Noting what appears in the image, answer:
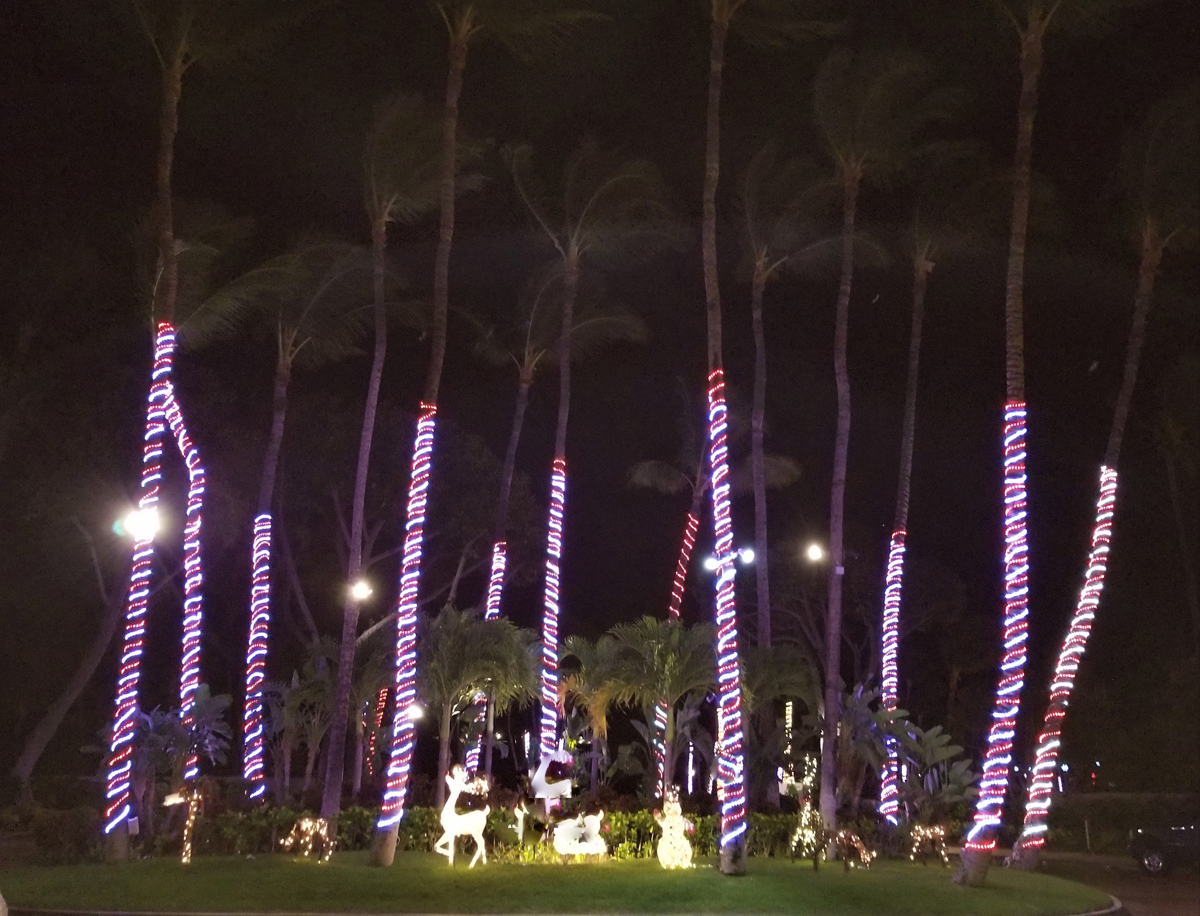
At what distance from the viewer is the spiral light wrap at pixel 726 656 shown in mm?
18203

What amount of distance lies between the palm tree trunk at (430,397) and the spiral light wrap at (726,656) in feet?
15.7

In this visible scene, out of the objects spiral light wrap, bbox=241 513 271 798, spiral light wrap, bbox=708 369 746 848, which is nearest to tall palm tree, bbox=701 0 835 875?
spiral light wrap, bbox=708 369 746 848

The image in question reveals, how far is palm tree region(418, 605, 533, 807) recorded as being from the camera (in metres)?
21.8

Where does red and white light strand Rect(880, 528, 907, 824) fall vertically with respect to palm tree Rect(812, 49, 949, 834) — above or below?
below

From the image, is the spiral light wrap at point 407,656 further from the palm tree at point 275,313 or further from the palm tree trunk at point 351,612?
the palm tree at point 275,313

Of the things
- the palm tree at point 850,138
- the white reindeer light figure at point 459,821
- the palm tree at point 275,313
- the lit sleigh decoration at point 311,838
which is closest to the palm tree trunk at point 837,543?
the palm tree at point 850,138

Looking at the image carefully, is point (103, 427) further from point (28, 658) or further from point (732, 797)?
point (732, 797)

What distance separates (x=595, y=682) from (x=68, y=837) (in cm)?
1015

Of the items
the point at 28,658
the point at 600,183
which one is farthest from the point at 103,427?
the point at 600,183

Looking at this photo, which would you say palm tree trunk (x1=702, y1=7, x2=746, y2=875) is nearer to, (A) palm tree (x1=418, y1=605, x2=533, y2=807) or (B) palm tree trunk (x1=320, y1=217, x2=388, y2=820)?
(A) palm tree (x1=418, y1=605, x2=533, y2=807)

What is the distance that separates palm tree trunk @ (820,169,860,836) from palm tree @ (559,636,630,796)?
411cm

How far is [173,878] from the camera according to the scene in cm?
1683

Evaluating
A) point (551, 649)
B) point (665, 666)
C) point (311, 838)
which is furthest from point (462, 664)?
point (551, 649)

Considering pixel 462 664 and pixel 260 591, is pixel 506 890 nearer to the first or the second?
pixel 462 664
